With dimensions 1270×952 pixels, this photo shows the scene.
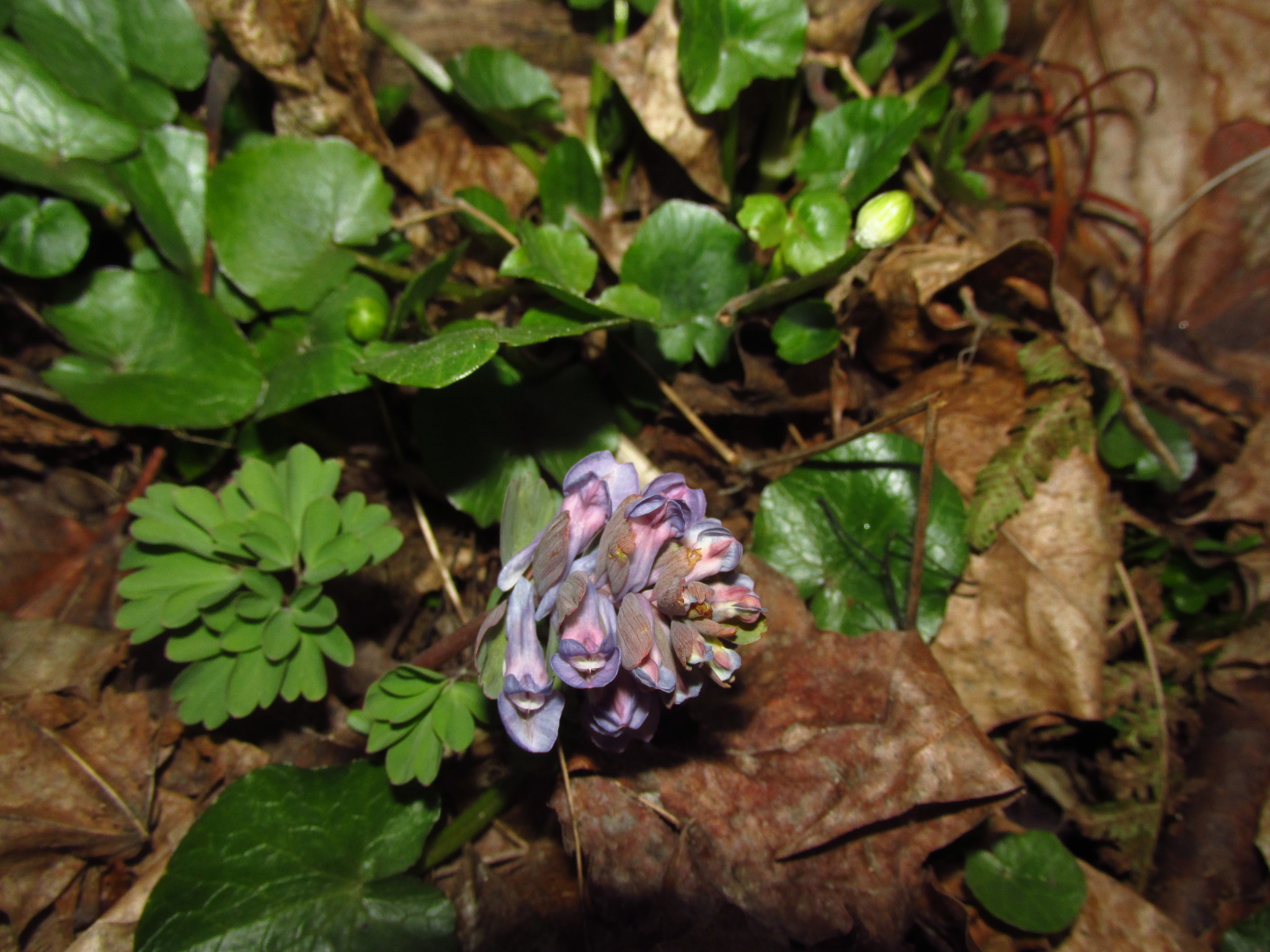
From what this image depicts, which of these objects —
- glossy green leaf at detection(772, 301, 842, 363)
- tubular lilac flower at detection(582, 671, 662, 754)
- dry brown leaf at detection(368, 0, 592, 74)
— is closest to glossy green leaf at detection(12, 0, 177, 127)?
dry brown leaf at detection(368, 0, 592, 74)

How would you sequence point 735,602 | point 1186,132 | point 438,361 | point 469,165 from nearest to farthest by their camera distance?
point 735,602, point 438,361, point 469,165, point 1186,132

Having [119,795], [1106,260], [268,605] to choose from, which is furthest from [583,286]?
[1106,260]

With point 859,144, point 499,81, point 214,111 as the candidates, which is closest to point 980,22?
point 859,144

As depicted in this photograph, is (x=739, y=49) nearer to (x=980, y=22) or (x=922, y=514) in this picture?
(x=980, y=22)

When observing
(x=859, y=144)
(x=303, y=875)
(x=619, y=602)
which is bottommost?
(x=303, y=875)

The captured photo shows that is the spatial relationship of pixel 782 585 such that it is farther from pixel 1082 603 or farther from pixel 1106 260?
pixel 1106 260

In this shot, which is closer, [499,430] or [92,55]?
[92,55]

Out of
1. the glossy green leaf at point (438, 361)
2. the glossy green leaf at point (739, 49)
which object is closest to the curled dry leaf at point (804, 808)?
the glossy green leaf at point (438, 361)
